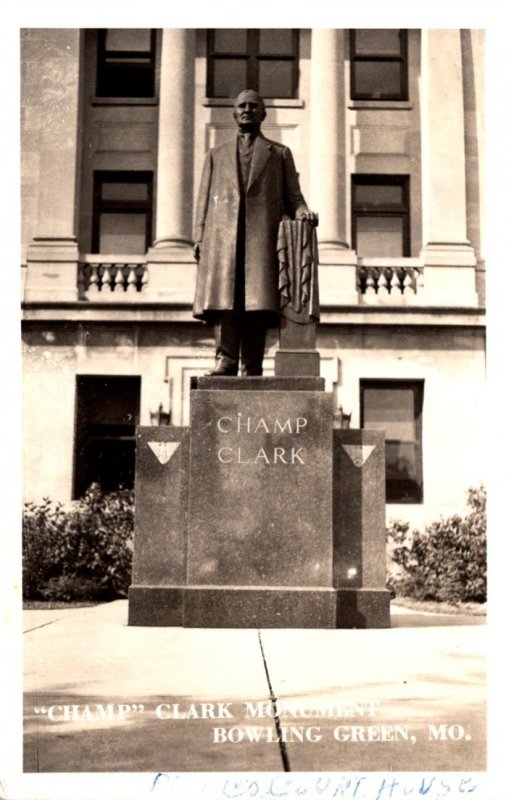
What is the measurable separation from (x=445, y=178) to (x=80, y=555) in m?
11.5

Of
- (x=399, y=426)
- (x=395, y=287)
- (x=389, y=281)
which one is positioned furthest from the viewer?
(x=389, y=281)

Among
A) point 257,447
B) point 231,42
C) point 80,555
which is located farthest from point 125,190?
point 257,447

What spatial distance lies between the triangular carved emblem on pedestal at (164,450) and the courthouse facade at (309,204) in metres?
10.3

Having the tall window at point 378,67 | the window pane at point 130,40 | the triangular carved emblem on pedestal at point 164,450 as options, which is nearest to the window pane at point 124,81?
the window pane at point 130,40

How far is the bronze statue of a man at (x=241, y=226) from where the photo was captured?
27.3 ft

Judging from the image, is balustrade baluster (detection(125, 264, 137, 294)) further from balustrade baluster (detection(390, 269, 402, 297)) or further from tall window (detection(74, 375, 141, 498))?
balustrade baluster (detection(390, 269, 402, 297))

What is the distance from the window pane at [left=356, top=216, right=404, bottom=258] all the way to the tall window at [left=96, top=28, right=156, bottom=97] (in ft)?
18.7

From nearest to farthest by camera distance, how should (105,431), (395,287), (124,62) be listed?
(105,431) < (395,287) < (124,62)

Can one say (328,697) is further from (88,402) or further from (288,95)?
(288,95)

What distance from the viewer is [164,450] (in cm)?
823

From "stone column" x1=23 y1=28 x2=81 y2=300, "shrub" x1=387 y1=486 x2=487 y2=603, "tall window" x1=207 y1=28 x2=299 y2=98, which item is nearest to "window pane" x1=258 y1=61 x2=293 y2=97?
"tall window" x1=207 y1=28 x2=299 y2=98

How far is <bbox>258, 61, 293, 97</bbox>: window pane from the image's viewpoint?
2131 centimetres

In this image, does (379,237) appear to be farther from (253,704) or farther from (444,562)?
(253,704)
